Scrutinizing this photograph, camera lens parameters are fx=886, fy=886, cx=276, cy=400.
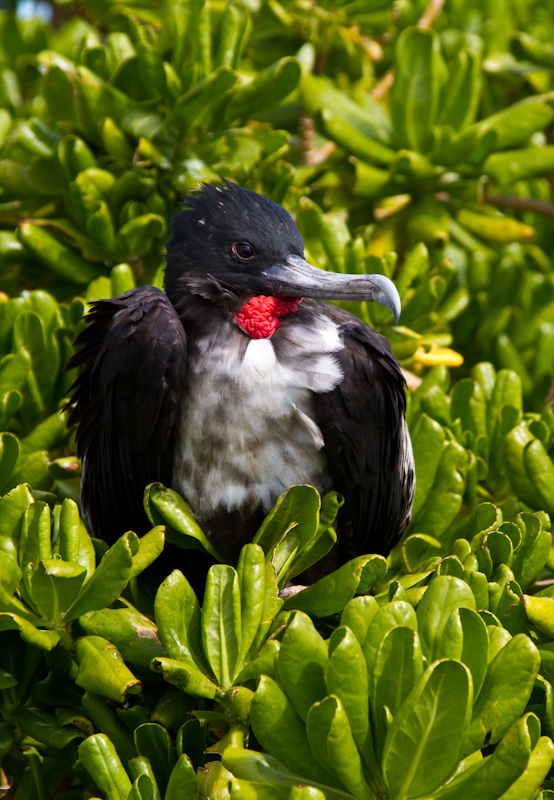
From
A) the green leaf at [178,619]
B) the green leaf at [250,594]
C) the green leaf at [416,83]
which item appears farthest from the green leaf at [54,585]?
the green leaf at [416,83]

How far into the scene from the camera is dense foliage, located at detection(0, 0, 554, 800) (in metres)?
1.20

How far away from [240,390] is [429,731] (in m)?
0.79

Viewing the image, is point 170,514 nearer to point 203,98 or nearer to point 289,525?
point 289,525

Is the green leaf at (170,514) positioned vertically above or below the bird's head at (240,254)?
below

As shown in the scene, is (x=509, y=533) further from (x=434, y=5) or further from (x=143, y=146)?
(x=434, y=5)

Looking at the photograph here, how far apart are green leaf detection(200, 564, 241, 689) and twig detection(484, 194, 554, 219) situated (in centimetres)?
189

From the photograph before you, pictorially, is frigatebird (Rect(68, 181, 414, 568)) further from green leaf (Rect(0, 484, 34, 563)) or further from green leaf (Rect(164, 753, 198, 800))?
green leaf (Rect(164, 753, 198, 800))

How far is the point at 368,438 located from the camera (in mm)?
1760

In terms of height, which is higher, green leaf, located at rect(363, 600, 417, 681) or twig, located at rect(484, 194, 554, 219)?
green leaf, located at rect(363, 600, 417, 681)

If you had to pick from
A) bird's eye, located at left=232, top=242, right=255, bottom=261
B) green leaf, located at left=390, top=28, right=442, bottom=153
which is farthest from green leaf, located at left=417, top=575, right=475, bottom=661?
green leaf, located at left=390, top=28, right=442, bottom=153

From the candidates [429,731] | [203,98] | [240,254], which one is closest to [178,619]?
[429,731]

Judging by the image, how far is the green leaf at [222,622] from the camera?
1.34m

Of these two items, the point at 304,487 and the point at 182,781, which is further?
the point at 304,487

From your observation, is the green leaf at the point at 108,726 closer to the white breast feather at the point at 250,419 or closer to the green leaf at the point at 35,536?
the green leaf at the point at 35,536
